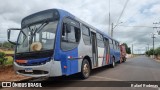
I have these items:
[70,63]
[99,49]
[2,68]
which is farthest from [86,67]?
[2,68]

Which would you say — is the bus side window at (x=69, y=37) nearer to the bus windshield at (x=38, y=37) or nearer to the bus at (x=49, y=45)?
the bus at (x=49, y=45)

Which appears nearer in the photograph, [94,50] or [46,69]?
[46,69]

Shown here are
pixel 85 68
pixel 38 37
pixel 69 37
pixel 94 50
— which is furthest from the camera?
pixel 94 50

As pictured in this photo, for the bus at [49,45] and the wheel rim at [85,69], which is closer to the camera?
the bus at [49,45]

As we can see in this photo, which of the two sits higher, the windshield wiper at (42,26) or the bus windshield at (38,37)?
the windshield wiper at (42,26)

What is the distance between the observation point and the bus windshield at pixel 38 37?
332 inches

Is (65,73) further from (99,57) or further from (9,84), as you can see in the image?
(99,57)

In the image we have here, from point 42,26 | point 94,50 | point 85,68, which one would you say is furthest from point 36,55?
point 94,50

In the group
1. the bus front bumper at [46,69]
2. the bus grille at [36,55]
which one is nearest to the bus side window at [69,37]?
the bus grille at [36,55]

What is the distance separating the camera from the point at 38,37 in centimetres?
866

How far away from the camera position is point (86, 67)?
11.0 meters

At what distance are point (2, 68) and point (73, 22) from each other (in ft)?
21.3

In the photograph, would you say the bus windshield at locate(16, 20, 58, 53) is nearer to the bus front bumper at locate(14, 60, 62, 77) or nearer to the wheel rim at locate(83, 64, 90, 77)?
the bus front bumper at locate(14, 60, 62, 77)

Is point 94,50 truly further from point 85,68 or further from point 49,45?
point 49,45
